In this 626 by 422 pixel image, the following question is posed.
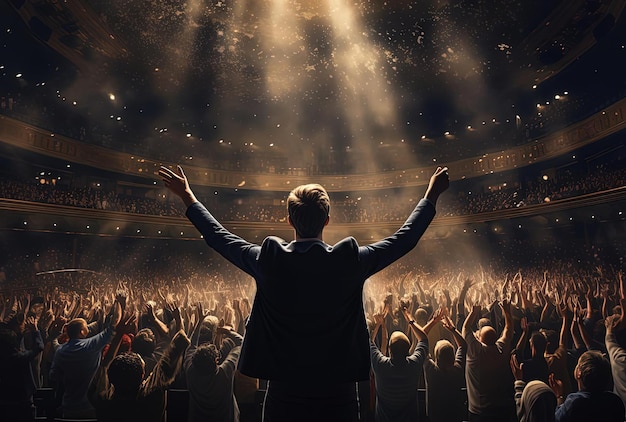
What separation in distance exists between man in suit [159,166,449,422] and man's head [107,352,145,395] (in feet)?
7.00

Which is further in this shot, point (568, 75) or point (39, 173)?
point (39, 173)

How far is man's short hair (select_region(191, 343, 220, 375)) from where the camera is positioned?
11.5ft

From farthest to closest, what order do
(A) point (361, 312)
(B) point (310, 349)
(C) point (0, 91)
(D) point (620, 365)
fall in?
(C) point (0, 91), (D) point (620, 365), (A) point (361, 312), (B) point (310, 349)

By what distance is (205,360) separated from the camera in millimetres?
3531

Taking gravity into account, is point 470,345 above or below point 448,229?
below

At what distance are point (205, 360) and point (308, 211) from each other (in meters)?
2.52

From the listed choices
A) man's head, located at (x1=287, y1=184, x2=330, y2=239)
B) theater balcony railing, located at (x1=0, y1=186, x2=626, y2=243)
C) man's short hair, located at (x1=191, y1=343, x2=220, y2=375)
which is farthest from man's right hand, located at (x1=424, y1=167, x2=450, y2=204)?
theater balcony railing, located at (x1=0, y1=186, x2=626, y2=243)

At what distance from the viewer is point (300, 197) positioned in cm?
166

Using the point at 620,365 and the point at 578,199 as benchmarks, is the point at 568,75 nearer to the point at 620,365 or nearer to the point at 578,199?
the point at 578,199

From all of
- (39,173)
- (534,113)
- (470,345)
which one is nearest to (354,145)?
(534,113)

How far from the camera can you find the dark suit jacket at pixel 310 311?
1.47 meters

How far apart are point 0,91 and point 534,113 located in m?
22.1

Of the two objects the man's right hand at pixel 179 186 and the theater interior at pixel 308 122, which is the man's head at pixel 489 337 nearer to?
the man's right hand at pixel 179 186

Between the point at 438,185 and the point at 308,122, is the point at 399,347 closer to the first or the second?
the point at 438,185
